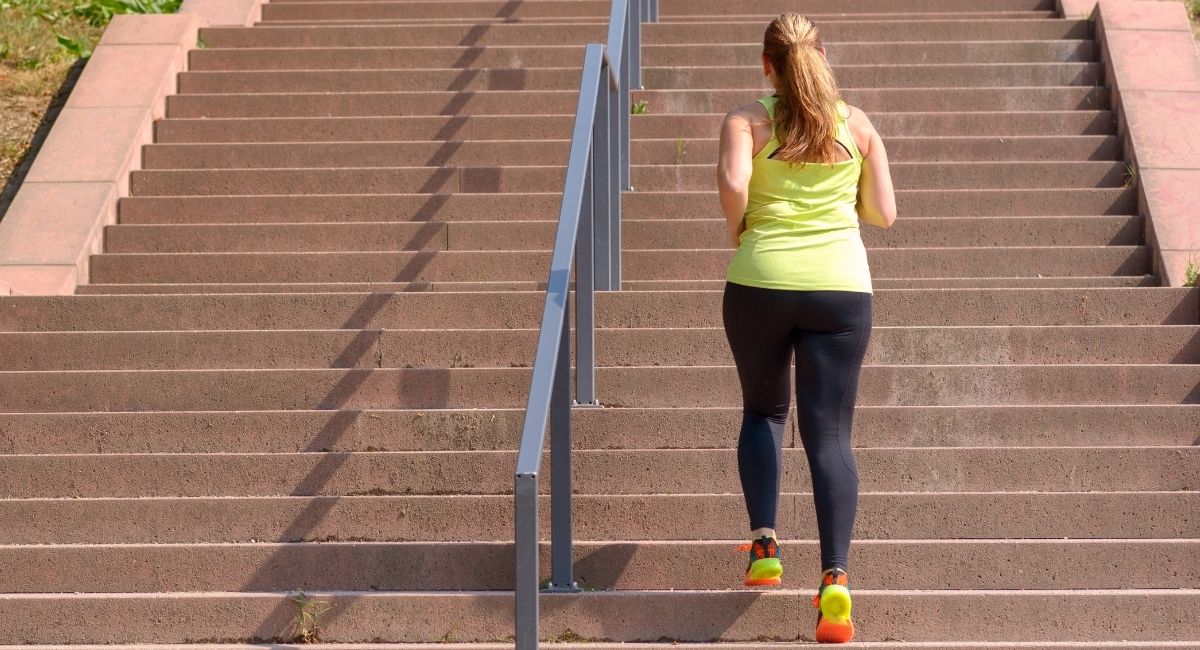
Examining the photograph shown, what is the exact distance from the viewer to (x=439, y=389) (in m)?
5.50

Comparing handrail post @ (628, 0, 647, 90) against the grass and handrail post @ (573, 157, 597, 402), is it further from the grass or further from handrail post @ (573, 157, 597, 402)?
the grass

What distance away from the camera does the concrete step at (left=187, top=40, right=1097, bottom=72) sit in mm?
8203

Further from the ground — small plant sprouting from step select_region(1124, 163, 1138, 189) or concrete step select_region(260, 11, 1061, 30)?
concrete step select_region(260, 11, 1061, 30)

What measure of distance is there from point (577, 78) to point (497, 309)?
2.50m

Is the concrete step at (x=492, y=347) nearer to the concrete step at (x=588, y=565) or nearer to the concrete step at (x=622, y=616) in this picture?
the concrete step at (x=588, y=565)

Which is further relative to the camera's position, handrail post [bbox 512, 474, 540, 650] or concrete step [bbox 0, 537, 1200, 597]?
concrete step [bbox 0, 537, 1200, 597]

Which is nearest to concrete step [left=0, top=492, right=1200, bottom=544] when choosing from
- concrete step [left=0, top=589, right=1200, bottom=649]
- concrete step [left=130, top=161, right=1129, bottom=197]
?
concrete step [left=0, top=589, right=1200, bottom=649]

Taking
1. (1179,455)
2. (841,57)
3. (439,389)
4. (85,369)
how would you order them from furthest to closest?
1. (841,57)
2. (85,369)
3. (439,389)
4. (1179,455)

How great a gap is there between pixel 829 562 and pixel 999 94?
446 centimetres

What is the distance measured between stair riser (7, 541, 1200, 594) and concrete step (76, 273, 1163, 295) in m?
1.71

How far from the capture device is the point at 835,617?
3.90 metres

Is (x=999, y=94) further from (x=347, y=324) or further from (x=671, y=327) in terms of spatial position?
(x=347, y=324)

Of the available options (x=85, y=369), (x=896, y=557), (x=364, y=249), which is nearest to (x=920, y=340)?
(x=896, y=557)

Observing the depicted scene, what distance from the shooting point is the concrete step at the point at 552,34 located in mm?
8445
